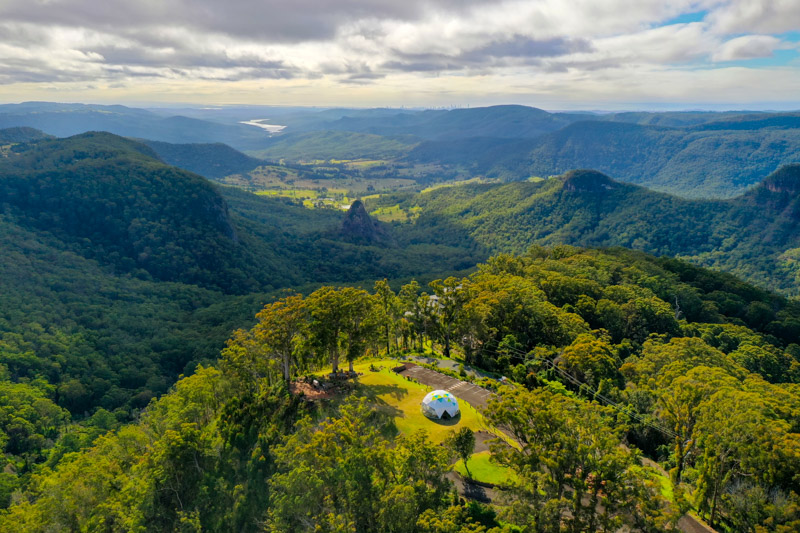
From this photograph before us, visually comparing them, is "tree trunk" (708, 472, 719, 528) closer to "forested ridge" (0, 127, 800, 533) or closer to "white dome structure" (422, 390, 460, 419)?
"forested ridge" (0, 127, 800, 533)

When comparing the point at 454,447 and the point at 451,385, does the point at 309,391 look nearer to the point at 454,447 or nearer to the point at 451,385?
the point at 451,385

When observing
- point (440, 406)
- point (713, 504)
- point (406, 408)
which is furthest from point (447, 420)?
point (713, 504)

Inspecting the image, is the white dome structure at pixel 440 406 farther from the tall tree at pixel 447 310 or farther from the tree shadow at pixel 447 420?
the tall tree at pixel 447 310

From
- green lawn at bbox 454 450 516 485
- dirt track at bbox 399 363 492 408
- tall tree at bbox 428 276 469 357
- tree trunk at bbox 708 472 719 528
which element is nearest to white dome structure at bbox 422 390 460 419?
dirt track at bbox 399 363 492 408

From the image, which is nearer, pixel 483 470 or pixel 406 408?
pixel 483 470

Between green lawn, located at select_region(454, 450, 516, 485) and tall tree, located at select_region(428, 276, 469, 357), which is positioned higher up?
tall tree, located at select_region(428, 276, 469, 357)

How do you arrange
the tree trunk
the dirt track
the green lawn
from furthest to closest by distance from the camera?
1. the dirt track
2. the green lawn
3. the tree trunk

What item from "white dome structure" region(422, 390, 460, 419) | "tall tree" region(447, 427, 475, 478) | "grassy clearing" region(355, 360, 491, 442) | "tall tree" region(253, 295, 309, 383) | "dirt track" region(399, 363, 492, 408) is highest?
"tall tree" region(253, 295, 309, 383)
